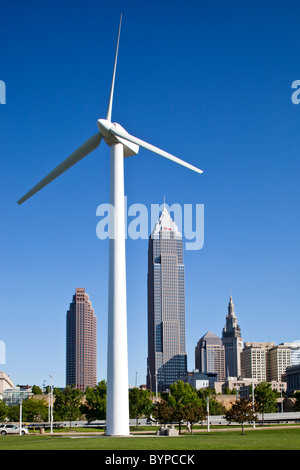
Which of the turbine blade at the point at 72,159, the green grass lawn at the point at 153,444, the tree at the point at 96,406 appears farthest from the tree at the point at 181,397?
the turbine blade at the point at 72,159

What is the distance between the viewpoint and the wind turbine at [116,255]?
51156 millimetres

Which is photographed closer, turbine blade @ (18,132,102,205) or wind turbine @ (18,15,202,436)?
wind turbine @ (18,15,202,436)

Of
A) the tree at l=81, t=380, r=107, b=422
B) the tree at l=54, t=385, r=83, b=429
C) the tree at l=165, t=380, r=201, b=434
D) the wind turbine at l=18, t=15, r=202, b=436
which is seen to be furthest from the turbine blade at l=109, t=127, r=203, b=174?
the tree at l=165, t=380, r=201, b=434

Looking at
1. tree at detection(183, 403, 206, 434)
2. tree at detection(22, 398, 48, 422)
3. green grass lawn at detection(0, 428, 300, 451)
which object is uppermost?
green grass lawn at detection(0, 428, 300, 451)

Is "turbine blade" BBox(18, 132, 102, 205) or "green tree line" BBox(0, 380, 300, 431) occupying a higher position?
"turbine blade" BBox(18, 132, 102, 205)

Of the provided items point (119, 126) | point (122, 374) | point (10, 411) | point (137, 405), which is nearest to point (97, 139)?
point (119, 126)

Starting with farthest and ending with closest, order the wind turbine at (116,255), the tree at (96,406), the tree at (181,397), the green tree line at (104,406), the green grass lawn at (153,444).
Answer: the tree at (181,397) < the tree at (96,406) < the green tree line at (104,406) < the wind turbine at (116,255) < the green grass lawn at (153,444)

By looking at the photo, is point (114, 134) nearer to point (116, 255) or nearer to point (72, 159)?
point (72, 159)

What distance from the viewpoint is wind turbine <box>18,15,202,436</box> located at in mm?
51156

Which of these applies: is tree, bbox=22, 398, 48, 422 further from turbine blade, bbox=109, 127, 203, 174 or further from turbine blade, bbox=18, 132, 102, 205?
turbine blade, bbox=109, 127, 203, 174

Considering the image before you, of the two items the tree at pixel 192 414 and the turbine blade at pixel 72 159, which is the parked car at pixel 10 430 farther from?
the turbine blade at pixel 72 159

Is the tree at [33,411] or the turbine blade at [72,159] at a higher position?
the turbine blade at [72,159]

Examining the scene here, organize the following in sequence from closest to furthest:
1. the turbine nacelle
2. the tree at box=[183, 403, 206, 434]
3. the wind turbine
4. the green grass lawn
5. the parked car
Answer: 1. the green grass lawn
2. the wind turbine
3. the turbine nacelle
4. the parked car
5. the tree at box=[183, 403, 206, 434]
